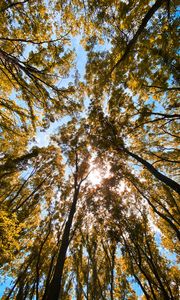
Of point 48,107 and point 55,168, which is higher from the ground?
point 55,168

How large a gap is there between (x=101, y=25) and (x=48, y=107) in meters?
4.06

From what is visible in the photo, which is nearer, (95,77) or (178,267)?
(95,77)

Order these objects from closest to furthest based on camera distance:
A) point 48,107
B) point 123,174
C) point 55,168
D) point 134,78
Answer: point 134,78 → point 48,107 → point 123,174 → point 55,168

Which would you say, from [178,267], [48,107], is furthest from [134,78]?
[178,267]

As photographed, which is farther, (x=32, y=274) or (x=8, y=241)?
(x=32, y=274)

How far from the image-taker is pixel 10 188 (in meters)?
15.5

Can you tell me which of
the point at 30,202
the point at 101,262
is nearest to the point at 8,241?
the point at 30,202

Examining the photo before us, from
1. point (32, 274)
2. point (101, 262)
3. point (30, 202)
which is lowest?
point (32, 274)

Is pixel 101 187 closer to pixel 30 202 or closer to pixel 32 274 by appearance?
pixel 30 202

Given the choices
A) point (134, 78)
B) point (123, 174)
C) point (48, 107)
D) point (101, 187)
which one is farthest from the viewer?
point (101, 187)

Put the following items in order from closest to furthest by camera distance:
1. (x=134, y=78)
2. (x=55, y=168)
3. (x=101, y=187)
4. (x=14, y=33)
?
(x=14, y=33) < (x=134, y=78) < (x=101, y=187) < (x=55, y=168)

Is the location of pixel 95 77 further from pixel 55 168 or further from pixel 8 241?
pixel 55 168

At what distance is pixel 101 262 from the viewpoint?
53.6 feet

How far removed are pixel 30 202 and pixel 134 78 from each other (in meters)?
13.1
